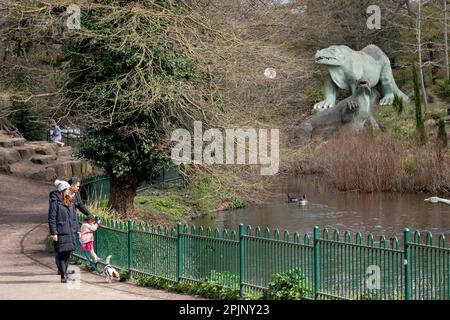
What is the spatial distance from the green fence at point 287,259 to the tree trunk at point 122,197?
578 centimetres

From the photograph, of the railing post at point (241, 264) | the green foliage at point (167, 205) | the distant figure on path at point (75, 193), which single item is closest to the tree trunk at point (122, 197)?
the green foliage at point (167, 205)

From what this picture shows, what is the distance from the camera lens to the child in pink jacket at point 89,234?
15.5 metres

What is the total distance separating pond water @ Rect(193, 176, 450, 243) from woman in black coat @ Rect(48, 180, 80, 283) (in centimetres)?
1033

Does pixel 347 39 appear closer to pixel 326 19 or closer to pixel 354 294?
pixel 326 19

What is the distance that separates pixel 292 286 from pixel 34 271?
601cm

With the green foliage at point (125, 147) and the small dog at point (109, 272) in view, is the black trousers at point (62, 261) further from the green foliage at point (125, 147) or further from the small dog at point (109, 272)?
the green foliage at point (125, 147)

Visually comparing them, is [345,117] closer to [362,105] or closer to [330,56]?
[362,105]

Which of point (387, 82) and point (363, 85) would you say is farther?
point (387, 82)

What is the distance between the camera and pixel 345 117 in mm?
42750

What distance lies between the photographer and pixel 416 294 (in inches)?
434

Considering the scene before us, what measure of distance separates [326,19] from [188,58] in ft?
105

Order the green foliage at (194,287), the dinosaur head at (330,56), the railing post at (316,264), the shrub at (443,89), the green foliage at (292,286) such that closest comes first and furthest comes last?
the railing post at (316,264) < the green foliage at (292,286) < the green foliage at (194,287) < the shrub at (443,89) < the dinosaur head at (330,56)

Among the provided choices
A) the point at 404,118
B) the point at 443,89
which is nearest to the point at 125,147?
the point at 404,118
